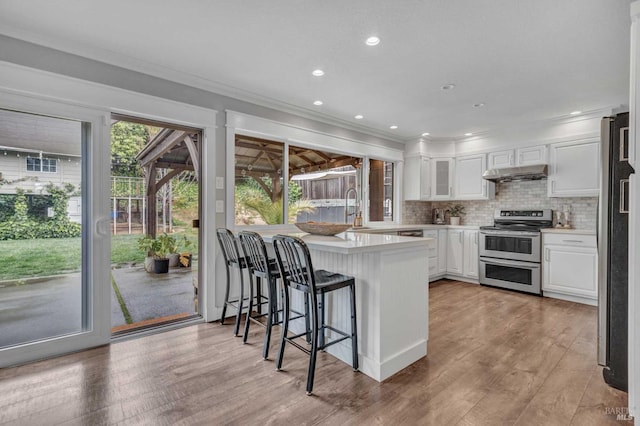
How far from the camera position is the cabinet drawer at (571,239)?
3.94 m

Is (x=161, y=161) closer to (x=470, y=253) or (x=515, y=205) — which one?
(x=470, y=253)

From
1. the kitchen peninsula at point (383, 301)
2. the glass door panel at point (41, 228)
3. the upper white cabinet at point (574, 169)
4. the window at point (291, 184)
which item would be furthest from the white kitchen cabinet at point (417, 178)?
the glass door panel at point (41, 228)

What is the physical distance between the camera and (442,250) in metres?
5.37

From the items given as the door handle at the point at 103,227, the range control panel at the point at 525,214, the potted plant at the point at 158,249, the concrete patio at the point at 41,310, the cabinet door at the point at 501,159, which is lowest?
the concrete patio at the point at 41,310

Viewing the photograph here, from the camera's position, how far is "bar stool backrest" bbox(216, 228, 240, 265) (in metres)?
2.96

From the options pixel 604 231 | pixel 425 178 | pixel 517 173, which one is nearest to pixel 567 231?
pixel 517 173

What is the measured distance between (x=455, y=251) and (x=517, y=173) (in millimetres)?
1528

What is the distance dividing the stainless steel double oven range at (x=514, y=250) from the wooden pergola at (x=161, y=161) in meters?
4.29

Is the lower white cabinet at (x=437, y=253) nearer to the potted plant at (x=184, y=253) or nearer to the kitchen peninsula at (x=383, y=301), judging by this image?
the kitchen peninsula at (x=383, y=301)

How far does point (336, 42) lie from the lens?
2480 millimetres

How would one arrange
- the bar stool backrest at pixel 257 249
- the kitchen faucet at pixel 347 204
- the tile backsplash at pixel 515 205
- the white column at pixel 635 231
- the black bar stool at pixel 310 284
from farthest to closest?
the kitchen faucet at pixel 347 204 → the tile backsplash at pixel 515 205 → the bar stool backrest at pixel 257 249 → the black bar stool at pixel 310 284 → the white column at pixel 635 231

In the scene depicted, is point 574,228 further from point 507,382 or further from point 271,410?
point 271,410

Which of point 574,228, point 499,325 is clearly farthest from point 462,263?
point 499,325

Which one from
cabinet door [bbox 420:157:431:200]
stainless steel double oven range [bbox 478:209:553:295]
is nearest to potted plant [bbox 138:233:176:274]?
cabinet door [bbox 420:157:431:200]
